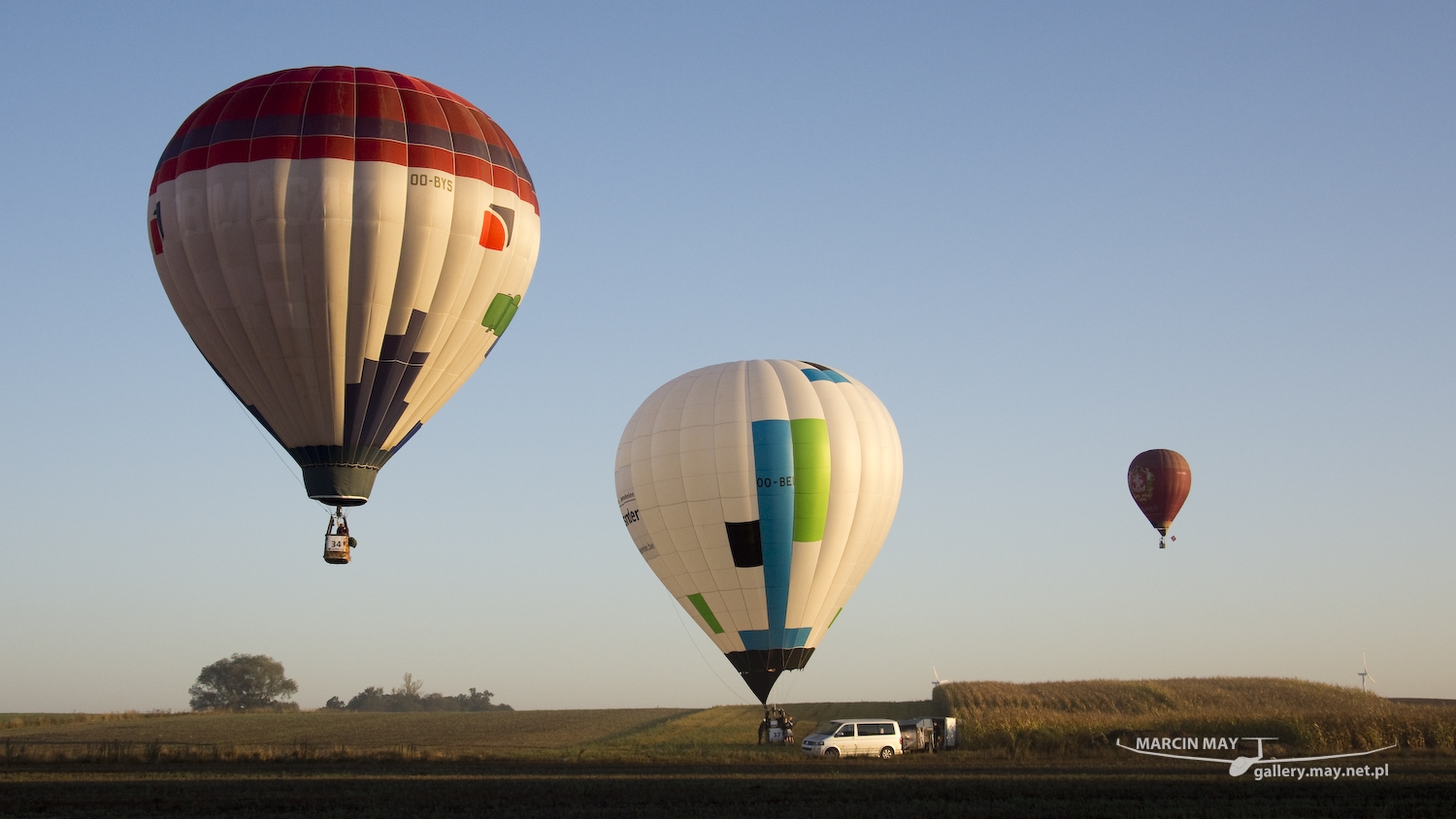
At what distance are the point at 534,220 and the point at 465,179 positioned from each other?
2553 mm

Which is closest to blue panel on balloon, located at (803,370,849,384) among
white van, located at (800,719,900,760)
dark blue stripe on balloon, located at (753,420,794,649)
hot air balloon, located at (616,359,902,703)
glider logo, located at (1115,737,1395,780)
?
hot air balloon, located at (616,359,902,703)

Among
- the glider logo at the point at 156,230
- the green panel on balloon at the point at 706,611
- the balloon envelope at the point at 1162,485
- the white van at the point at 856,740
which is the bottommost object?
the white van at the point at 856,740

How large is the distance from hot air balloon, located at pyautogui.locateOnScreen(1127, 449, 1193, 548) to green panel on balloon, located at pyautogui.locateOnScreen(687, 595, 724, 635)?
72.5 feet

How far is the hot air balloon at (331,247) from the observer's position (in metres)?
26.9

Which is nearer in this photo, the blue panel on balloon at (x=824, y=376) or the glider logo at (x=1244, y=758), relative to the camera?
the glider logo at (x=1244, y=758)

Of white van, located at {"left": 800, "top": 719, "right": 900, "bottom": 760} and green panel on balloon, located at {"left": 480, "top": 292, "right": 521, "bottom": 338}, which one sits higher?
green panel on balloon, located at {"left": 480, "top": 292, "right": 521, "bottom": 338}

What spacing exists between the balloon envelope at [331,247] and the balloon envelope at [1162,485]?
28.8m

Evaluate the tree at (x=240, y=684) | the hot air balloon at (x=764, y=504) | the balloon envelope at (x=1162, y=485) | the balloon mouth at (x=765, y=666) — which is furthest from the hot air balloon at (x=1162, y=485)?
the tree at (x=240, y=684)

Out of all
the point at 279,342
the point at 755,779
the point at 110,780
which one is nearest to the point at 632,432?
the point at 279,342

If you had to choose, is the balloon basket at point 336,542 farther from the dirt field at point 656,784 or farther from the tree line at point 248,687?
the tree line at point 248,687

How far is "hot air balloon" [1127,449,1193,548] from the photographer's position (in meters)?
48.3

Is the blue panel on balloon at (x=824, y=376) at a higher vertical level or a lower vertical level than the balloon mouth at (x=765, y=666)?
higher

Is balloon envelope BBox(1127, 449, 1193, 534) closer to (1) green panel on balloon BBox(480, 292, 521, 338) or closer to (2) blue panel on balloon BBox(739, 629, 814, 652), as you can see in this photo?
(2) blue panel on balloon BBox(739, 629, 814, 652)

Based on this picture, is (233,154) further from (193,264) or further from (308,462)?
(308,462)
